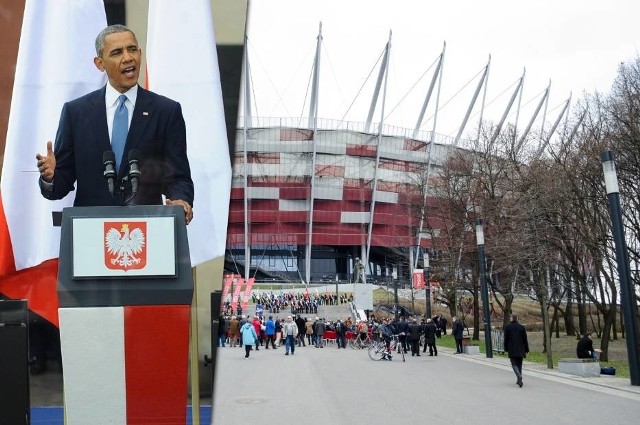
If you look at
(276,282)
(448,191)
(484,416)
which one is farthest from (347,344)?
(276,282)

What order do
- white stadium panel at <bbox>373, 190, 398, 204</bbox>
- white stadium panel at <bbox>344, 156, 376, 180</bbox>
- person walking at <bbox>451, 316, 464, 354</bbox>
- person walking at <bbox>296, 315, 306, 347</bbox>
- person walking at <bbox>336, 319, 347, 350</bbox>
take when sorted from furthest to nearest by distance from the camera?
1. white stadium panel at <bbox>373, 190, 398, 204</bbox>
2. white stadium panel at <bbox>344, 156, 376, 180</bbox>
3. person walking at <bbox>296, 315, 306, 347</bbox>
4. person walking at <bbox>336, 319, 347, 350</bbox>
5. person walking at <bbox>451, 316, 464, 354</bbox>

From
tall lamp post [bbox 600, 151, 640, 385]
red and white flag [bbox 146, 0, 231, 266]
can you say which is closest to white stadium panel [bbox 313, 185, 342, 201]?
tall lamp post [bbox 600, 151, 640, 385]

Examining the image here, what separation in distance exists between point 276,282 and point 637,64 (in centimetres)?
6030

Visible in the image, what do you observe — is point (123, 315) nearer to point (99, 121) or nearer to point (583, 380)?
point (99, 121)

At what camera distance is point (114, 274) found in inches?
189

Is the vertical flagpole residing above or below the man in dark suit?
below

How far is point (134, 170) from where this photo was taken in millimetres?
5055

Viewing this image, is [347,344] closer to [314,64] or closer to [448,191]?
[448,191]

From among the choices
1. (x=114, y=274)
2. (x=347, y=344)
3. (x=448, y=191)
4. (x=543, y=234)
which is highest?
(x=448, y=191)

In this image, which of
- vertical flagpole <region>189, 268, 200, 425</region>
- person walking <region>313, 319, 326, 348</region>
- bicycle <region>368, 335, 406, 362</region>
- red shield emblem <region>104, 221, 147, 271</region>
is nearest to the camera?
red shield emblem <region>104, 221, 147, 271</region>

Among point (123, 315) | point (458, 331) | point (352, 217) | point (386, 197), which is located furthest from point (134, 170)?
point (386, 197)

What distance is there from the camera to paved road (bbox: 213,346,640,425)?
33.4 feet

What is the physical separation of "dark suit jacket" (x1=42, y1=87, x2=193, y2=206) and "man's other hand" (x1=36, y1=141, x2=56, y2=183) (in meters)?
0.03

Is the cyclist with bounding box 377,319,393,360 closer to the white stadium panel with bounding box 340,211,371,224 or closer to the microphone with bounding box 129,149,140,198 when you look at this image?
the microphone with bounding box 129,149,140,198
